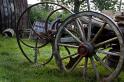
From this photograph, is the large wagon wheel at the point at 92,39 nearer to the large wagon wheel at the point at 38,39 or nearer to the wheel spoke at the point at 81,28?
the wheel spoke at the point at 81,28

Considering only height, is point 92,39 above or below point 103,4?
below

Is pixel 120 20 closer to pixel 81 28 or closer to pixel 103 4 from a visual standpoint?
pixel 81 28

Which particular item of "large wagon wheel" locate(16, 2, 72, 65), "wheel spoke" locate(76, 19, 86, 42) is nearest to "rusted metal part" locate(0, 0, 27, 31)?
"large wagon wheel" locate(16, 2, 72, 65)

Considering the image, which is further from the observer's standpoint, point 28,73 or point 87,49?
point 28,73

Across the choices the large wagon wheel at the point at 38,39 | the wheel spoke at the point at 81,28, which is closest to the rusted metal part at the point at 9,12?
the large wagon wheel at the point at 38,39

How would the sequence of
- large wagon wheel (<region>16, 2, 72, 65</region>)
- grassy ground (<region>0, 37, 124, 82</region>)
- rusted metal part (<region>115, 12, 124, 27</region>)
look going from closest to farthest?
rusted metal part (<region>115, 12, 124, 27</region>)
grassy ground (<region>0, 37, 124, 82</region>)
large wagon wheel (<region>16, 2, 72, 65</region>)

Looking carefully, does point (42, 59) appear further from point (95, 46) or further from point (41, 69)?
point (95, 46)

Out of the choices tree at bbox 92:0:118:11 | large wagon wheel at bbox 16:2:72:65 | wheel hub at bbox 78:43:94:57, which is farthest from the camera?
tree at bbox 92:0:118:11

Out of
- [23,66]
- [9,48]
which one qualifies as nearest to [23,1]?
[9,48]

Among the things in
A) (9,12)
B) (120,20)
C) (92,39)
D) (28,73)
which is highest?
(9,12)

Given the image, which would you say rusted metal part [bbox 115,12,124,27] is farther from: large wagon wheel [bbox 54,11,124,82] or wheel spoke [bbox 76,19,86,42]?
wheel spoke [bbox 76,19,86,42]

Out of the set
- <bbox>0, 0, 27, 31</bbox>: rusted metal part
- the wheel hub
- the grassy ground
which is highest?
<bbox>0, 0, 27, 31</bbox>: rusted metal part

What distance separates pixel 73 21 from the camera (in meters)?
5.89

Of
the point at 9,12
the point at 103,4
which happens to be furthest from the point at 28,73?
the point at 103,4
